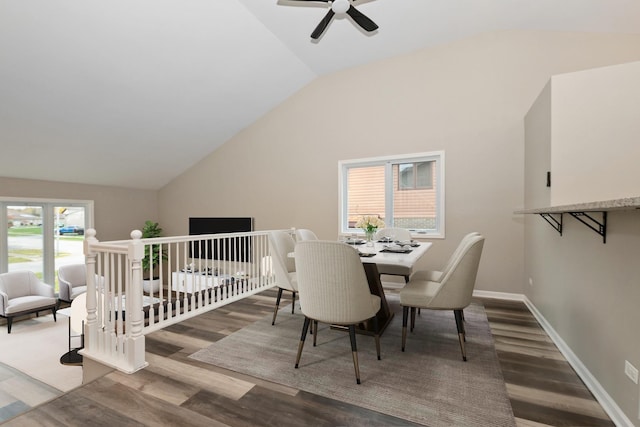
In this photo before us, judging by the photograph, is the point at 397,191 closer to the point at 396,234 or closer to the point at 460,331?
the point at 396,234

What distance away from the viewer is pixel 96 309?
7.89ft

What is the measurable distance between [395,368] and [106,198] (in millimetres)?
7087

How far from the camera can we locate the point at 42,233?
606 centimetres

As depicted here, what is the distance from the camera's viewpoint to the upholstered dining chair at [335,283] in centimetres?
192

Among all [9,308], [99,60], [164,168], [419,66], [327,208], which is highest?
[419,66]

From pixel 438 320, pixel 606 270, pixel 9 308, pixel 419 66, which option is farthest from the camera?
pixel 9 308

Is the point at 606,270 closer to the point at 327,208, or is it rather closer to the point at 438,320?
the point at 438,320

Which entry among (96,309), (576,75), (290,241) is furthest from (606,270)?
(96,309)

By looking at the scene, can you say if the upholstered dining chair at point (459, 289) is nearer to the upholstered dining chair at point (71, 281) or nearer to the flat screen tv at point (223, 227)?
the flat screen tv at point (223, 227)

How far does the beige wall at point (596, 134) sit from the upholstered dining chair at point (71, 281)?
7.69 m

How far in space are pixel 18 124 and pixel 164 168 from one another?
2595 mm

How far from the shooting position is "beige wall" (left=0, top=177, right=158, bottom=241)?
17.9 ft

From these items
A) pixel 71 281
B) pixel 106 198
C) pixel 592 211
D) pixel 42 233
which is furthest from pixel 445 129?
pixel 42 233

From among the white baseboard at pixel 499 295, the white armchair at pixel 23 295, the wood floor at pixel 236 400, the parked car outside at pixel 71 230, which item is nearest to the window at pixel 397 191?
the white baseboard at pixel 499 295
